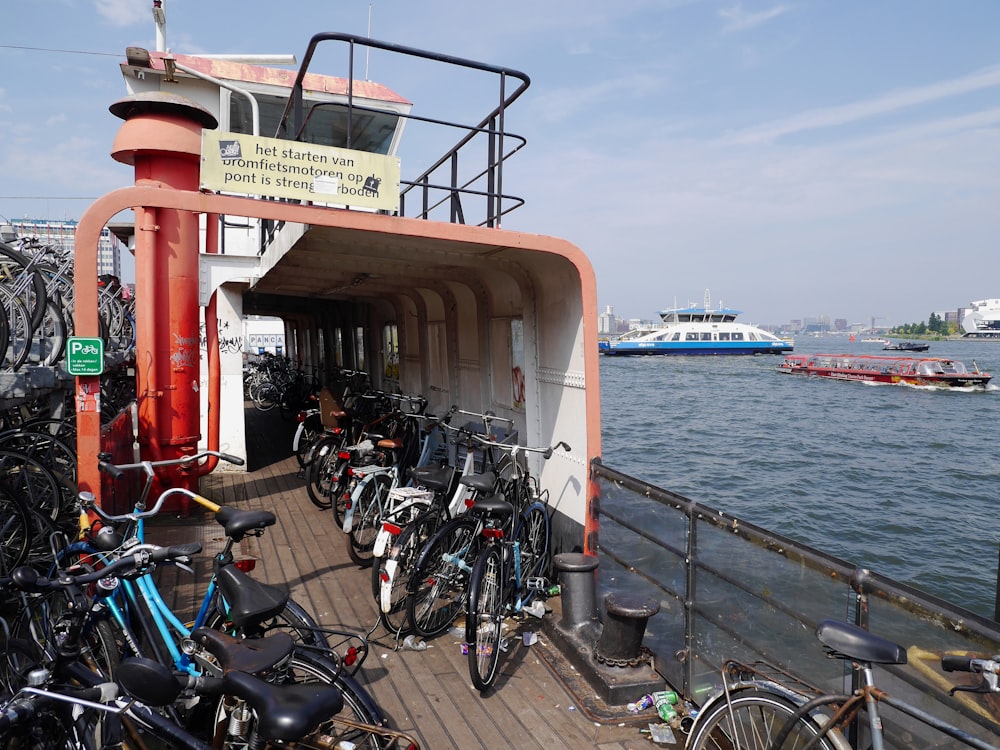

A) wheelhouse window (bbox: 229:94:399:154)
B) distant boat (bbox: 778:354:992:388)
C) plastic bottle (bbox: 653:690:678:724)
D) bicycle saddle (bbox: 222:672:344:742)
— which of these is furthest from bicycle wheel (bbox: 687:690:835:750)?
distant boat (bbox: 778:354:992:388)

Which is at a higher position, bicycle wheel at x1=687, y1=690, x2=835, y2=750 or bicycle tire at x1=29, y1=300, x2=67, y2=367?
bicycle tire at x1=29, y1=300, x2=67, y2=367

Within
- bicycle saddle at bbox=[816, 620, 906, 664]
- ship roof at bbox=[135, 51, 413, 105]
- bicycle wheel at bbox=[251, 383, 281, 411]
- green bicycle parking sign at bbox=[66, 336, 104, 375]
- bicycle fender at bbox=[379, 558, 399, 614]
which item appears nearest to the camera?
bicycle saddle at bbox=[816, 620, 906, 664]

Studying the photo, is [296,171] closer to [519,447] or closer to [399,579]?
[519,447]

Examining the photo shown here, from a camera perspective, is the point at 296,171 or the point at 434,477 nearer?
the point at 296,171

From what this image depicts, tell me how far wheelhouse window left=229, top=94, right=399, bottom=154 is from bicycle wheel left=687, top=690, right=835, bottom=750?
899 centimetres

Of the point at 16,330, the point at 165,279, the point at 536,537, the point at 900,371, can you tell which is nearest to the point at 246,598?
the point at 536,537

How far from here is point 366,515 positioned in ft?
21.0

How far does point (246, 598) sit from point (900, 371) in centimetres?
4868

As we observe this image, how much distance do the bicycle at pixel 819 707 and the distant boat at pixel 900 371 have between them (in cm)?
4577

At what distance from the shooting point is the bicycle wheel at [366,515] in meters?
6.33

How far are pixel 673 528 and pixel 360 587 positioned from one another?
116 inches

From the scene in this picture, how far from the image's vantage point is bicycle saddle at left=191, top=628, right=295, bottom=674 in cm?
265

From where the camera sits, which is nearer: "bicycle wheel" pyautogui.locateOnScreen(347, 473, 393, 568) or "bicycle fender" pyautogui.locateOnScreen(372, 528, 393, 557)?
"bicycle fender" pyautogui.locateOnScreen(372, 528, 393, 557)

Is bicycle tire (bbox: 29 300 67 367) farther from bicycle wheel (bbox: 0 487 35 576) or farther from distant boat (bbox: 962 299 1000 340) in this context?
distant boat (bbox: 962 299 1000 340)
